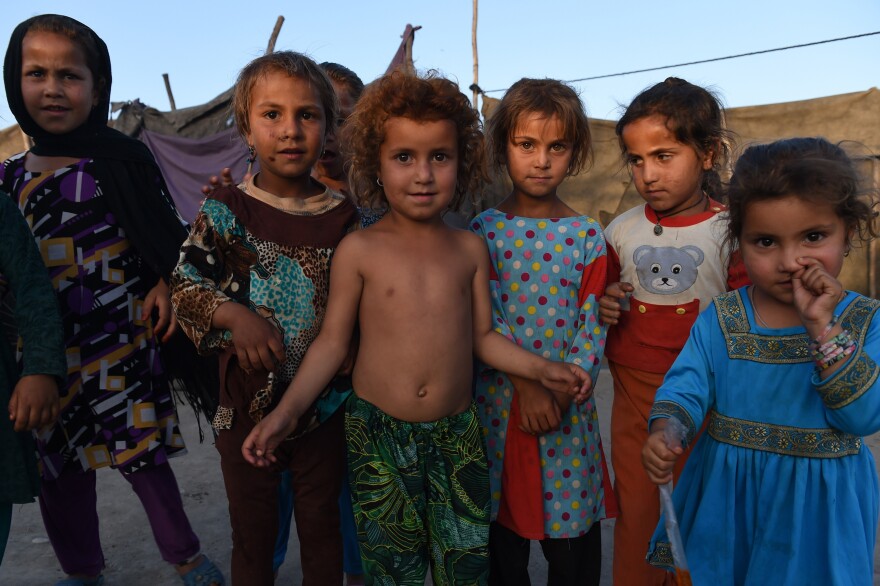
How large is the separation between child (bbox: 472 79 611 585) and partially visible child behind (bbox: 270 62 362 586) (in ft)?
1.49

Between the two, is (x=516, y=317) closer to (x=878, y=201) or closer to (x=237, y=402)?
(x=237, y=402)

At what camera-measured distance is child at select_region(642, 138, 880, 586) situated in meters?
1.30

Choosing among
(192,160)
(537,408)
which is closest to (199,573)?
(537,408)

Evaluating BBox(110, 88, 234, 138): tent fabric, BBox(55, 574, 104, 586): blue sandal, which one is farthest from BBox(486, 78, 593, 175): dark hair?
BBox(110, 88, 234, 138): tent fabric

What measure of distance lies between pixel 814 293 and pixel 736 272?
587mm

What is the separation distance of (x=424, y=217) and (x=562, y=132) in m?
0.51

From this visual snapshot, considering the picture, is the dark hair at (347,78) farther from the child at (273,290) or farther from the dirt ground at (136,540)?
the dirt ground at (136,540)

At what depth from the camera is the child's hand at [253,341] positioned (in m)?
1.57

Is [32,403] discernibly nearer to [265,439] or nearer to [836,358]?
[265,439]

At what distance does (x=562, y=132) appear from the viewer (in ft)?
6.16

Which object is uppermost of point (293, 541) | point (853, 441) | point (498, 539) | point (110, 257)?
point (110, 257)

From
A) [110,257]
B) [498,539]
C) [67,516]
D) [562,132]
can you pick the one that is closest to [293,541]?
[67,516]

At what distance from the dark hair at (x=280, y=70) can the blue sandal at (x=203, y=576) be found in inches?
59.5

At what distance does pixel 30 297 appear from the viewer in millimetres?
1810
